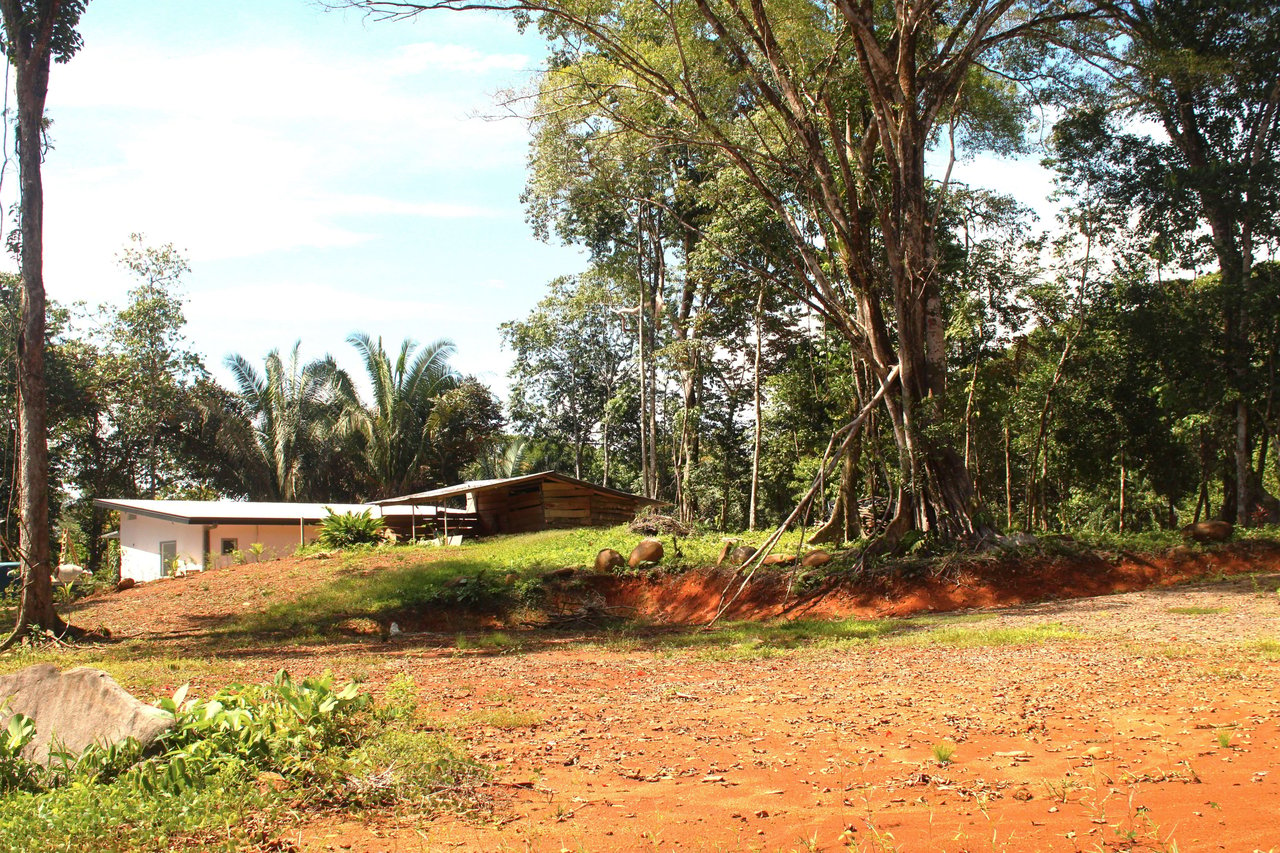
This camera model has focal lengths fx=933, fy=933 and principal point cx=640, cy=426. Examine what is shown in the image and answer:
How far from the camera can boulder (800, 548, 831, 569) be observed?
1552 cm

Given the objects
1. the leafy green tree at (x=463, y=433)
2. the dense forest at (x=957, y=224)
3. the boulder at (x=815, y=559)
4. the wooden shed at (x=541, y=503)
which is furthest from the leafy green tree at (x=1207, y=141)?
the leafy green tree at (x=463, y=433)

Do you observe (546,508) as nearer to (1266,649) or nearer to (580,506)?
(580,506)

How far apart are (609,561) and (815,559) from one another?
3935 millimetres

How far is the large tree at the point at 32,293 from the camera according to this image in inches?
504

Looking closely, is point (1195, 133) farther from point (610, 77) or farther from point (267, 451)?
point (267, 451)

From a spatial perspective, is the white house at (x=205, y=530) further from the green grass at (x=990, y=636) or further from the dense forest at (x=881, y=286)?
the green grass at (x=990, y=636)

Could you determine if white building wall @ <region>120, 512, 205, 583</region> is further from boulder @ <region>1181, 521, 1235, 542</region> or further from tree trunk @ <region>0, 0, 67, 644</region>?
boulder @ <region>1181, 521, 1235, 542</region>

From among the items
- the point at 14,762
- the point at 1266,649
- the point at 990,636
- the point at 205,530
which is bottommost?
the point at 990,636

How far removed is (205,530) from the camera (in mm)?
26531

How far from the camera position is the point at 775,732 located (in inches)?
232

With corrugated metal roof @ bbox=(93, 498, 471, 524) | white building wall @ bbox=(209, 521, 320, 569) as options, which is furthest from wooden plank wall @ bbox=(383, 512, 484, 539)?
white building wall @ bbox=(209, 521, 320, 569)

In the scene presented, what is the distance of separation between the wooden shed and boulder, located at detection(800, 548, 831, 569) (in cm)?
1298

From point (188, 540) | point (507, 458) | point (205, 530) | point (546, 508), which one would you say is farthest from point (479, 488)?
point (507, 458)

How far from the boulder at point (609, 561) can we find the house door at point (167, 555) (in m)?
15.9
